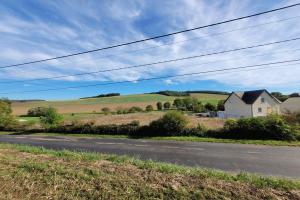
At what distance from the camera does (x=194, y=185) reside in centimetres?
607

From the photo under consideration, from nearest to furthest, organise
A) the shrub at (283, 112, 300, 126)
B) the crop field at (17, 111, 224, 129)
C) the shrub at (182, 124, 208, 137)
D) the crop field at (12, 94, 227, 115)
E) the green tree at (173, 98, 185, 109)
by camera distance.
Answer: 1. the shrub at (283, 112, 300, 126)
2. the shrub at (182, 124, 208, 137)
3. the crop field at (17, 111, 224, 129)
4. the green tree at (173, 98, 185, 109)
5. the crop field at (12, 94, 227, 115)

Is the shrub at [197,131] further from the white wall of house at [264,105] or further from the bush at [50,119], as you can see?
the white wall of house at [264,105]

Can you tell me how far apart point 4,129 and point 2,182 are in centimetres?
3986

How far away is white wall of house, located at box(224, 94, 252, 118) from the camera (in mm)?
47156

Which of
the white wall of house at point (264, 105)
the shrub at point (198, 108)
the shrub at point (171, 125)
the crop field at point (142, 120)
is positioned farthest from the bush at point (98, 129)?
the shrub at point (198, 108)

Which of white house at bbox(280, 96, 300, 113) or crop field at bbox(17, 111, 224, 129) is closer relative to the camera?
crop field at bbox(17, 111, 224, 129)

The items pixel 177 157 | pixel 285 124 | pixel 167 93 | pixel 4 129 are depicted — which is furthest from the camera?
pixel 167 93

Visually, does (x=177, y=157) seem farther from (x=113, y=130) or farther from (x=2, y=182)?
(x=113, y=130)

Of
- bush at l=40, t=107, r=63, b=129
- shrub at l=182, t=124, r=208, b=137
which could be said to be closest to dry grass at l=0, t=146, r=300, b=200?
shrub at l=182, t=124, r=208, b=137

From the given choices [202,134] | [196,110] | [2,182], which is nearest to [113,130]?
[202,134]

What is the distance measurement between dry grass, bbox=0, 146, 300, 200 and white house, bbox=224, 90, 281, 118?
136ft

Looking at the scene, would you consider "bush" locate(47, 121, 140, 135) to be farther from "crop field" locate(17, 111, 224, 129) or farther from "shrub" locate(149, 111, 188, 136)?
"shrub" locate(149, 111, 188, 136)

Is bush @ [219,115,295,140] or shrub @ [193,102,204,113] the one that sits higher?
shrub @ [193,102,204,113]

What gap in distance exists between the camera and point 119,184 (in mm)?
6215
